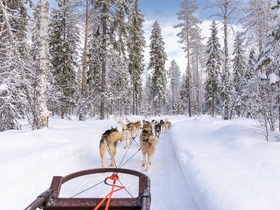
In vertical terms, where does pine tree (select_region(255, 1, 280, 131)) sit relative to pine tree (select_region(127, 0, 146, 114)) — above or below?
below

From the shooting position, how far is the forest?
33.5 feet

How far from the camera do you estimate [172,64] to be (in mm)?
79750

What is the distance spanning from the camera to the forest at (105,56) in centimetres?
1022

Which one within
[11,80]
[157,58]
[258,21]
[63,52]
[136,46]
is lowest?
[11,80]

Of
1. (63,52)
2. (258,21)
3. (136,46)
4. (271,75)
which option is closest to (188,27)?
(136,46)

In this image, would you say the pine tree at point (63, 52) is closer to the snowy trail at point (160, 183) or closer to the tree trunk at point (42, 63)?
the tree trunk at point (42, 63)

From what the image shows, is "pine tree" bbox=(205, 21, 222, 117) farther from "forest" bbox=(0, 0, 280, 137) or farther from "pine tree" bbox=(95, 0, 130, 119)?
"pine tree" bbox=(95, 0, 130, 119)

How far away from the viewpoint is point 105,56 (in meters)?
22.7

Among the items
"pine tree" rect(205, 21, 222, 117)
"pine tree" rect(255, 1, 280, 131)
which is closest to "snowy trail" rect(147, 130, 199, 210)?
"pine tree" rect(255, 1, 280, 131)

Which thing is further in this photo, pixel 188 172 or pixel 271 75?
pixel 271 75

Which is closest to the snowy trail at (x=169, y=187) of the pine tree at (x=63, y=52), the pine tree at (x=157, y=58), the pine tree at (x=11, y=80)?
the pine tree at (x=11, y=80)

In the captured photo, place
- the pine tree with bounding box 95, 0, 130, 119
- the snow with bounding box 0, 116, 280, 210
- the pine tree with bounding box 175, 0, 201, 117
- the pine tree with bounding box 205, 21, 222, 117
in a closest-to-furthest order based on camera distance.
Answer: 1. the snow with bounding box 0, 116, 280, 210
2. the pine tree with bounding box 95, 0, 130, 119
3. the pine tree with bounding box 175, 0, 201, 117
4. the pine tree with bounding box 205, 21, 222, 117

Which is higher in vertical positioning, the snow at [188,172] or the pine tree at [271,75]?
the pine tree at [271,75]

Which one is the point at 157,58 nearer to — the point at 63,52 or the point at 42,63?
the point at 63,52
